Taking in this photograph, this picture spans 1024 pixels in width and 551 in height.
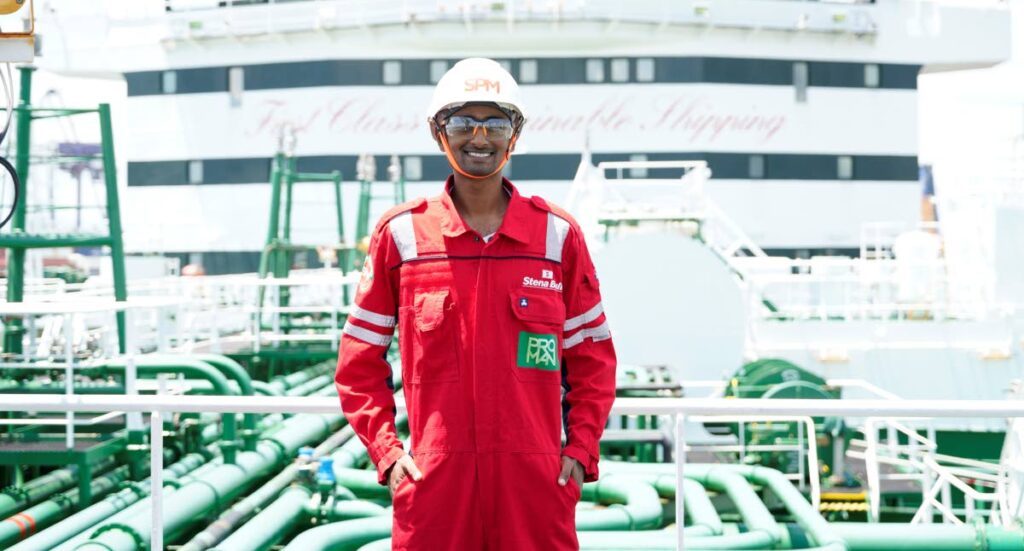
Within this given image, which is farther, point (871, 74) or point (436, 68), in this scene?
point (871, 74)

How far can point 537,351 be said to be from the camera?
7.79 feet

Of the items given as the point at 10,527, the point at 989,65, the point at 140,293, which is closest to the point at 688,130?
the point at 989,65

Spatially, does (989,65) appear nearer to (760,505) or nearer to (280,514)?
(760,505)

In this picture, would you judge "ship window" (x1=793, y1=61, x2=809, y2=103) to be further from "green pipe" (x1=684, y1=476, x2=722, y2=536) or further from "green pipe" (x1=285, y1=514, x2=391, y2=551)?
"green pipe" (x1=285, y1=514, x2=391, y2=551)

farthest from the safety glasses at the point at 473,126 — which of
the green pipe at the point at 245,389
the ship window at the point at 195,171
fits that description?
the ship window at the point at 195,171

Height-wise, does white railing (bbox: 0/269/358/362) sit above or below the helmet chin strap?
below

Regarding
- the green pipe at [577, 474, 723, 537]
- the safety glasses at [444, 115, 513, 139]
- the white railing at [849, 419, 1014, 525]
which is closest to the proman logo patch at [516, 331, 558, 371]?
the safety glasses at [444, 115, 513, 139]

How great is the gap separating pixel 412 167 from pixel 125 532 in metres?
17.6

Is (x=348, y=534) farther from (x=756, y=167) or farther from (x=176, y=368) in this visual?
(x=756, y=167)

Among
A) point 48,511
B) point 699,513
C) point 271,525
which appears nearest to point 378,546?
point 271,525

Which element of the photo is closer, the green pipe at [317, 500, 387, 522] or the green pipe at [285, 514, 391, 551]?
the green pipe at [285, 514, 391, 551]

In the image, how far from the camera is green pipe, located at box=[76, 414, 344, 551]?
193 inches

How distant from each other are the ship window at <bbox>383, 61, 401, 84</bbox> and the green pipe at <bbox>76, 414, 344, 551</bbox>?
13867mm

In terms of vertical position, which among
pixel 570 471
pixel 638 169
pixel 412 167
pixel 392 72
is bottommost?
pixel 570 471
